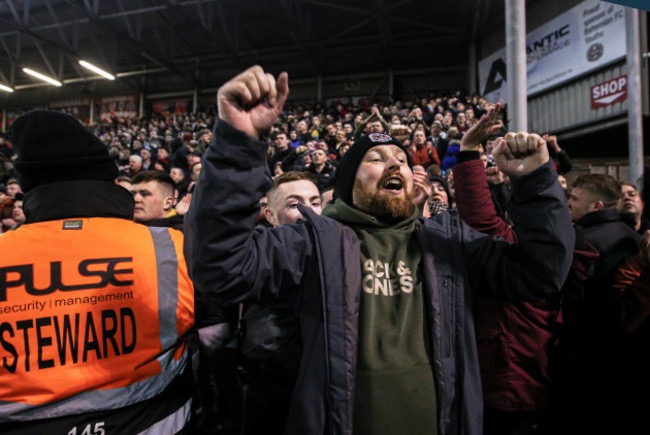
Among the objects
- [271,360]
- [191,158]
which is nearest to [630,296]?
[271,360]

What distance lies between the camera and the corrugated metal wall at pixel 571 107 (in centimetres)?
994

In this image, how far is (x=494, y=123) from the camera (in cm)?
176

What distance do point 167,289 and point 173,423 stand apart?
54cm

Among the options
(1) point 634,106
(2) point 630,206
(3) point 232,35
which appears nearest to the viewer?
(2) point 630,206

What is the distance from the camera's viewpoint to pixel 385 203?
1574 millimetres

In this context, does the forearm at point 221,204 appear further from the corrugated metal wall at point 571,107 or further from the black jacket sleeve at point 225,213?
the corrugated metal wall at point 571,107

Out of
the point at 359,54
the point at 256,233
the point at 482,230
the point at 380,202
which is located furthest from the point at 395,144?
the point at 359,54

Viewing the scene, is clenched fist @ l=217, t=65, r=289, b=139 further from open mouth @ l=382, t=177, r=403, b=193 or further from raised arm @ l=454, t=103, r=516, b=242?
raised arm @ l=454, t=103, r=516, b=242

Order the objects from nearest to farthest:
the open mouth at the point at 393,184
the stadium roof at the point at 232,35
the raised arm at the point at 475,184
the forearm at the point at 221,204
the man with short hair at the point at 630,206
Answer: the forearm at the point at 221,204
the open mouth at the point at 393,184
the raised arm at the point at 475,184
the man with short hair at the point at 630,206
the stadium roof at the point at 232,35

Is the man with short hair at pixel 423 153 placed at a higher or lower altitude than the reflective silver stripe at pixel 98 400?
higher

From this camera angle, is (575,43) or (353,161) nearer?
(353,161)

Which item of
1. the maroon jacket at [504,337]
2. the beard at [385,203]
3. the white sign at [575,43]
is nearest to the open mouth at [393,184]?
the beard at [385,203]

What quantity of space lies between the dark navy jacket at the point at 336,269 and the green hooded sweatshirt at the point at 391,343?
0.04 meters

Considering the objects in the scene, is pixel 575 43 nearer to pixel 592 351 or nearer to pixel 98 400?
pixel 592 351
